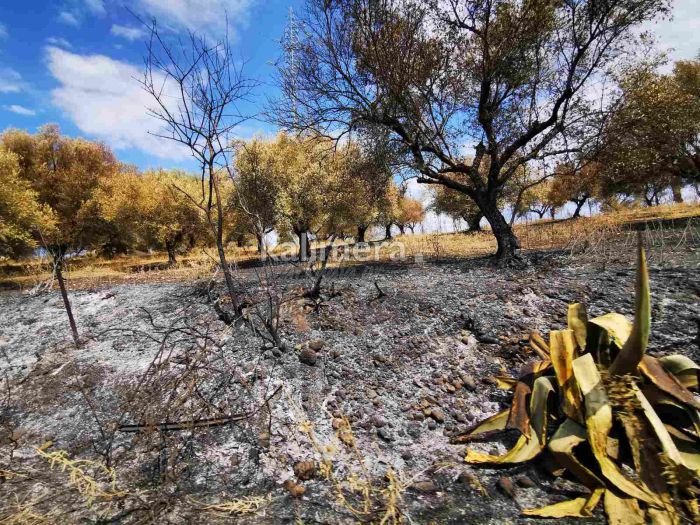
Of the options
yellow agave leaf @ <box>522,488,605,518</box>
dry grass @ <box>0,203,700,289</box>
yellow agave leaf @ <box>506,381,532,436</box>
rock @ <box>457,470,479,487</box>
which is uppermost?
dry grass @ <box>0,203,700,289</box>

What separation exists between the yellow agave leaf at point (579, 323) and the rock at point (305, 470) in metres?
2.48

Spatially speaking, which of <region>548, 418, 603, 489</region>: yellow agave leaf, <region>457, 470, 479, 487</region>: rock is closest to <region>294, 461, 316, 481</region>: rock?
<region>457, 470, 479, 487</region>: rock

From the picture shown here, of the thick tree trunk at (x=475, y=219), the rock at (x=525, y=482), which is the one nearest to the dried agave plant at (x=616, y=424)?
the rock at (x=525, y=482)

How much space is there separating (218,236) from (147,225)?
21873 mm

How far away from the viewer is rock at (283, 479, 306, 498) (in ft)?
8.04

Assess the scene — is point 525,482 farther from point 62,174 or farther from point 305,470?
point 62,174

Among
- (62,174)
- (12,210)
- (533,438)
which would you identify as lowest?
(533,438)

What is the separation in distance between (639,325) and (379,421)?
2255 mm

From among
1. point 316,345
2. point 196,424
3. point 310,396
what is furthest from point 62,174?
point 310,396

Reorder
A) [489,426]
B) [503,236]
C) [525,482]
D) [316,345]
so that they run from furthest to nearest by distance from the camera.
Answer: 1. [503,236]
2. [316,345]
3. [489,426]
4. [525,482]

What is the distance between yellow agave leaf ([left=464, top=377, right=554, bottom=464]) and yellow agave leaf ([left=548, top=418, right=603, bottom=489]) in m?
0.13

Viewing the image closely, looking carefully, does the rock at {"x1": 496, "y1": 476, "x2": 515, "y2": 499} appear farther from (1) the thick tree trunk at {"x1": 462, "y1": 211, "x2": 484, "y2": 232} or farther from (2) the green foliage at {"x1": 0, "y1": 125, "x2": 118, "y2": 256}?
(1) the thick tree trunk at {"x1": 462, "y1": 211, "x2": 484, "y2": 232}

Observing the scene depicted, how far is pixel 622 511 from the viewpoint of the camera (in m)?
1.99

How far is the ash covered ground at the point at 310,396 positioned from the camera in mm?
2406
